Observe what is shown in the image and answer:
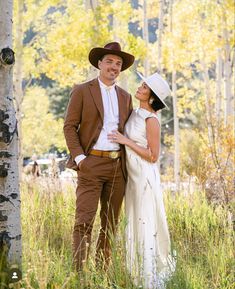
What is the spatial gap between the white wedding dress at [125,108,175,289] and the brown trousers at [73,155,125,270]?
107 mm

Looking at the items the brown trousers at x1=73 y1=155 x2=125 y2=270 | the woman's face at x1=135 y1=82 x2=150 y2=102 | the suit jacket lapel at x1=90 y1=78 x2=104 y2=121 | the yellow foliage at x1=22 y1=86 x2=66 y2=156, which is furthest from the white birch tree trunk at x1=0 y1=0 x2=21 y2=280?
the yellow foliage at x1=22 y1=86 x2=66 y2=156

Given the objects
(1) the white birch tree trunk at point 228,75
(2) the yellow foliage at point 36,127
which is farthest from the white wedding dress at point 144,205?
(2) the yellow foliage at point 36,127

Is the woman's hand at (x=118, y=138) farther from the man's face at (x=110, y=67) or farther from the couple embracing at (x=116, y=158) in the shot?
the man's face at (x=110, y=67)

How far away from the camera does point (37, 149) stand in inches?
1433

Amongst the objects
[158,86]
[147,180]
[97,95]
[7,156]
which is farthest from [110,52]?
[7,156]

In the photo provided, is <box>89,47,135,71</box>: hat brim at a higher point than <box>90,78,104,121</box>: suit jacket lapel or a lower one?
higher

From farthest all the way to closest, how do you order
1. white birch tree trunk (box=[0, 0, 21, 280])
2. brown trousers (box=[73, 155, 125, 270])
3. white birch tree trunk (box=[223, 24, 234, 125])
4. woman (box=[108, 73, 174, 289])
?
white birch tree trunk (box=[223, 24, 234, 125]) → woman (box=[108, 73, 174, 289]) → brown trousers (box=[73, 155, 125, 270]) → white birch tree trunk (box=[0, 0, 21, 280])

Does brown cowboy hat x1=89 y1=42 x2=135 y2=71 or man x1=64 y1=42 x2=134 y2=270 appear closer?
man x1=64 y1=42 x2=134 y2=270

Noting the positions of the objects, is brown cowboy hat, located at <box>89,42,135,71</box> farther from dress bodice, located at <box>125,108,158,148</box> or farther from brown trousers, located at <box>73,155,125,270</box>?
brown trousers, located at <box>73,155,125,270</box>

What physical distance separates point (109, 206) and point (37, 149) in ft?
104

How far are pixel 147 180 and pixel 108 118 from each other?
557 mm

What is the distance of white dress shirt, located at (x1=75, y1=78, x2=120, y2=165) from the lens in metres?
4.89

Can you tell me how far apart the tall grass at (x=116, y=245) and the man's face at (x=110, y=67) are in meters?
1.12

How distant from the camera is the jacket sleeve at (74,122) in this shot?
16.0 feet
